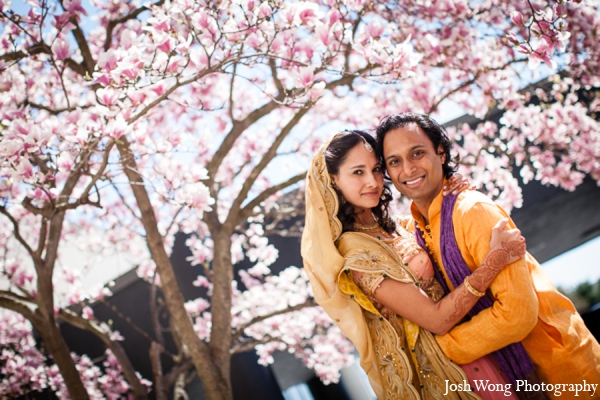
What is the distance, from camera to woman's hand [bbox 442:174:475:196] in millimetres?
1718

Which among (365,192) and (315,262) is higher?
(365,192)

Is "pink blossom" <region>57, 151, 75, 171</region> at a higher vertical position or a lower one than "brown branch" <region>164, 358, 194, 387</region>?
higher

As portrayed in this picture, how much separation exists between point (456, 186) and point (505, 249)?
0.37 meters

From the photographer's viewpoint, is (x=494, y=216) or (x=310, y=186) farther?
(x=310, y=186)

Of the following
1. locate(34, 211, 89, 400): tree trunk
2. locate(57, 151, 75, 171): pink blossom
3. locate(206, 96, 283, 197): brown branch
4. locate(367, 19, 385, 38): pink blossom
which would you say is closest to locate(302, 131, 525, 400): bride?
locate(367, 19, 385, 38): pink blossom

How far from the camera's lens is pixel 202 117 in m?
5.45

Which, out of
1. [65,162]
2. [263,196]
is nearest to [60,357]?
[65,162]

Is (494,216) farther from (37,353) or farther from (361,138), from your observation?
(37,353)

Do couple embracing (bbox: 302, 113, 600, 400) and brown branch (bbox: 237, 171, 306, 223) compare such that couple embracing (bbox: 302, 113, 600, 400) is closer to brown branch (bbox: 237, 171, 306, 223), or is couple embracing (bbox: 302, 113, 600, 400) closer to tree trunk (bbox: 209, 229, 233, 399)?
brown branch (bbox: 237, 171, 306, 223)

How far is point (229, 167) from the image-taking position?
5.58 metres

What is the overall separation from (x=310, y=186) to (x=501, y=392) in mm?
1050

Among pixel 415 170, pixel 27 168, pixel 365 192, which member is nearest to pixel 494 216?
pixel 415 170

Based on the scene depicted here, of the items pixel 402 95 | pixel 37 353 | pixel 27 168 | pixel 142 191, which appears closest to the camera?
pixel 27 168

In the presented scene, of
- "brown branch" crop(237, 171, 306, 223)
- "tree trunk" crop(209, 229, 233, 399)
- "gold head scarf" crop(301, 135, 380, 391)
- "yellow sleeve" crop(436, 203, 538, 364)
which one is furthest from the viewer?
"brown branch" crop(237, 171, 306, 223)
